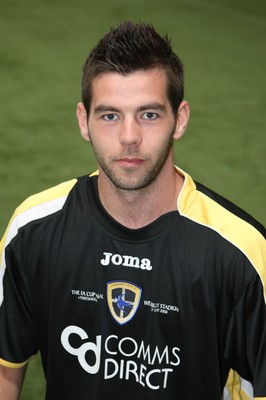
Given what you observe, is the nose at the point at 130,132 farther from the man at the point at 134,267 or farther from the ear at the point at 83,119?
the ear at the point at 83,119

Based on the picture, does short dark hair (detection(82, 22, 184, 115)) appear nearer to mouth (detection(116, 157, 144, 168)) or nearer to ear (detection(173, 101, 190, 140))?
ear (detection(173, 101, 190, 140))

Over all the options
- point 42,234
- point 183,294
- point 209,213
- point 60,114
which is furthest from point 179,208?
point 60,114

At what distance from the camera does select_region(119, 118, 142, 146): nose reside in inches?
81.4

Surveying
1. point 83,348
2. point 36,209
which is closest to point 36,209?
point 36,209

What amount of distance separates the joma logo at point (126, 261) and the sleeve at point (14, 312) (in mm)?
225

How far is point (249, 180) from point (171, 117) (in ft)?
8.53

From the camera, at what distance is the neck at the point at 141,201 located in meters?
2.20

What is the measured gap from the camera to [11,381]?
7.80 feet

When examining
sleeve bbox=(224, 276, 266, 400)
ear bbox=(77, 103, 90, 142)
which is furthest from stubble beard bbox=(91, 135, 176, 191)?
sleeve bbox=(224, 276, 266, 400)

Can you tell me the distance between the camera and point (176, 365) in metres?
2.26

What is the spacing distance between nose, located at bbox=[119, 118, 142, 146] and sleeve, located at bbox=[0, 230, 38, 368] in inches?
17.2

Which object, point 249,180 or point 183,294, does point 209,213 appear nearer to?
point 183,294

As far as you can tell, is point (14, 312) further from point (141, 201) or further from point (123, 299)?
point (141, 201)

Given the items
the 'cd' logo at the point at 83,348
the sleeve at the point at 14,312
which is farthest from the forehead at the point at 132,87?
the 'cd' logo at the point at 83,348
